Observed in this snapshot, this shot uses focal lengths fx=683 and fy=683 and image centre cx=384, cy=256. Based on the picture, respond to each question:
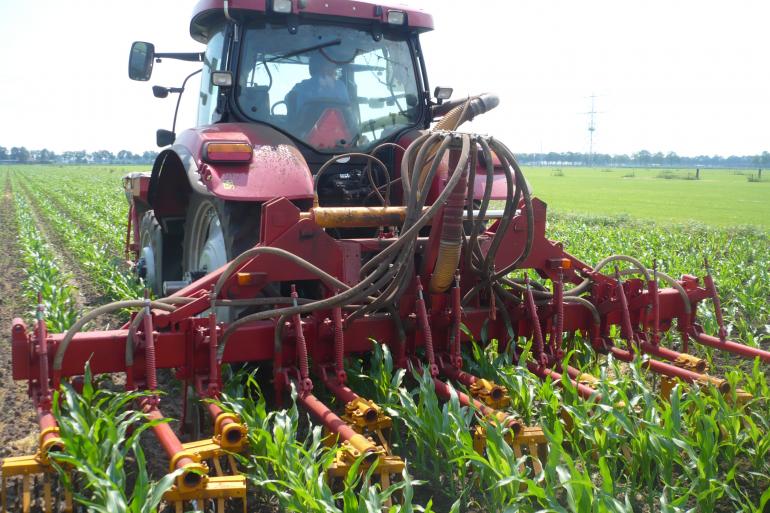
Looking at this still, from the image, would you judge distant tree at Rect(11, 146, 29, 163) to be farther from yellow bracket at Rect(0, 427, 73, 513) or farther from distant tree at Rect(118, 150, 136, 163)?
yellow bracket at Rect(0, 427, 73, 513)

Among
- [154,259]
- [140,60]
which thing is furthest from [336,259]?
[154,259]

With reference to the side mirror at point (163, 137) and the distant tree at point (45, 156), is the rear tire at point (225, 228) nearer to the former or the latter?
the side mirror at point (163, 137)

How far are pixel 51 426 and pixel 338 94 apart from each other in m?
2.51

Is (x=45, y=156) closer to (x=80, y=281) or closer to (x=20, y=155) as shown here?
(x=20, y=155)

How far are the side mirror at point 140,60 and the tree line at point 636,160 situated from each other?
96111 millimetres

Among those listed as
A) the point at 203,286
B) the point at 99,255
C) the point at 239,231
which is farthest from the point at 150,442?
the point at 99,255

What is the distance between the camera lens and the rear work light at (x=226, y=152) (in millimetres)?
3328

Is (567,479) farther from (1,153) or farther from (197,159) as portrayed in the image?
(1,153)

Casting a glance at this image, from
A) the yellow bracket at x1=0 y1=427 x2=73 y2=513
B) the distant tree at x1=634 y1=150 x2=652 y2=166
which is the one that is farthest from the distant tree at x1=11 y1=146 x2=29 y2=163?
the yellow bracket at x1=0 y1=427 x2=73 y2=513

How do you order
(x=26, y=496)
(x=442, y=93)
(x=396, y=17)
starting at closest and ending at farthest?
(x=26, y=496) → (x=396, y=17) → (x=442, y=93)

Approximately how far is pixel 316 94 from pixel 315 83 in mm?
71

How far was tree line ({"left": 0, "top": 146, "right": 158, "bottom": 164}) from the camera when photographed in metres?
91.4

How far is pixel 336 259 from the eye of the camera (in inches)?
125

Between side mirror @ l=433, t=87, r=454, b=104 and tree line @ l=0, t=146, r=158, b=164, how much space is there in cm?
9131
